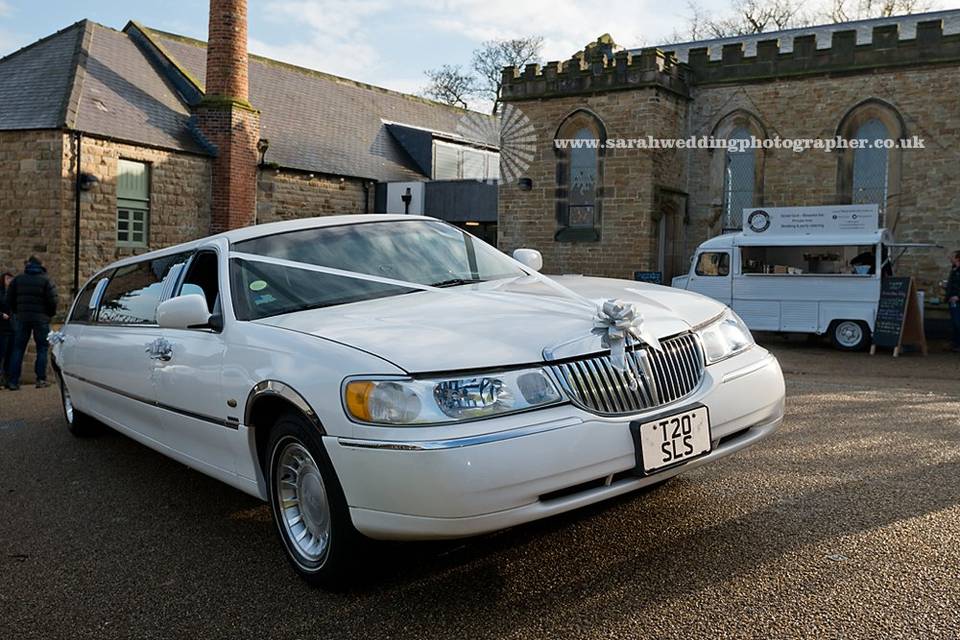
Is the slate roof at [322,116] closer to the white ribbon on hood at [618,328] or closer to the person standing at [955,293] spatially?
the person standing at [955,293]

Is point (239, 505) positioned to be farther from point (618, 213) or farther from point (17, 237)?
point (17, 237)

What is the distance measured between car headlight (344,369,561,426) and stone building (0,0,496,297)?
1987 cm

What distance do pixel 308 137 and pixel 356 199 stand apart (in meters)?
2.57

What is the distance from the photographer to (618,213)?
841 inches

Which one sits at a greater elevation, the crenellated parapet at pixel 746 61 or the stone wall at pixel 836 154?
the crenellated parapet at pixel 746 61

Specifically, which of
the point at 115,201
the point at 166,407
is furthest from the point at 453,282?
the point at 115,201

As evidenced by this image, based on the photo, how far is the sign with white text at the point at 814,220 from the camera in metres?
15.4

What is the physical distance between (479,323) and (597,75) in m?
19.3

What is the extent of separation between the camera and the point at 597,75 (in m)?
21.4

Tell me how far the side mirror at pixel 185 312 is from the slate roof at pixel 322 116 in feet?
72.3

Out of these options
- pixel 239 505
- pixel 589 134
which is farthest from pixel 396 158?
pixel 239 505

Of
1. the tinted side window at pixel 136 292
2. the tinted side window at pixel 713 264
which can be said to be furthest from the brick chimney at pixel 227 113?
the tinted side window at pixel 136 292

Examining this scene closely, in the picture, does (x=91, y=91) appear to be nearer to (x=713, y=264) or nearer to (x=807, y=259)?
(x=713, y=264)

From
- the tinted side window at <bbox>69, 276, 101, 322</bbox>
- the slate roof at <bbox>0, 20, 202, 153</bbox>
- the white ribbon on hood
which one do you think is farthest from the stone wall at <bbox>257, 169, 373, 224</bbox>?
the white ribbon on hood
